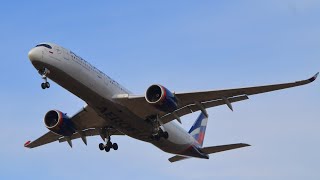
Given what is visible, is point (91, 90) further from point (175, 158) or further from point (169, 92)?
point (175, 158)

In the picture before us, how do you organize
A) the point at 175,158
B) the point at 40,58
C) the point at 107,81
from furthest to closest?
the point at 175,158 < the point at 107,81 < the point at 40,58

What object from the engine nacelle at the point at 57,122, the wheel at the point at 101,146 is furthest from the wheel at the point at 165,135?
the engine nacelle at the point at 57,122

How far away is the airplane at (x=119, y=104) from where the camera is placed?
117ft

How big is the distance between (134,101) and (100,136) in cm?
673

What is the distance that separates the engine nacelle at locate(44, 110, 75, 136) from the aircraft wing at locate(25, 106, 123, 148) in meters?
0.77

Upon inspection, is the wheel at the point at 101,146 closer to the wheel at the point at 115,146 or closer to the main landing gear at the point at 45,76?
the wheel at the point at 115,146

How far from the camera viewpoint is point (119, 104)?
1486 inches

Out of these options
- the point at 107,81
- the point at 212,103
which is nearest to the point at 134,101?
the point at 107,81

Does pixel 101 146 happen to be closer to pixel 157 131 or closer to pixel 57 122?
pixel 57 122

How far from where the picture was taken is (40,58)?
115 feet

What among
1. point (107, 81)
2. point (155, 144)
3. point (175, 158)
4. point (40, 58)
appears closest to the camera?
point (40, 58)

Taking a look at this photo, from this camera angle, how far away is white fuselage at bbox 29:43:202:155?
3541cm

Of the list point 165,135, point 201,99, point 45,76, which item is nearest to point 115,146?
point 165,135

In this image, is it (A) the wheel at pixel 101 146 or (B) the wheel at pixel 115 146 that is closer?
(A) the wheel at pixel 101 146
